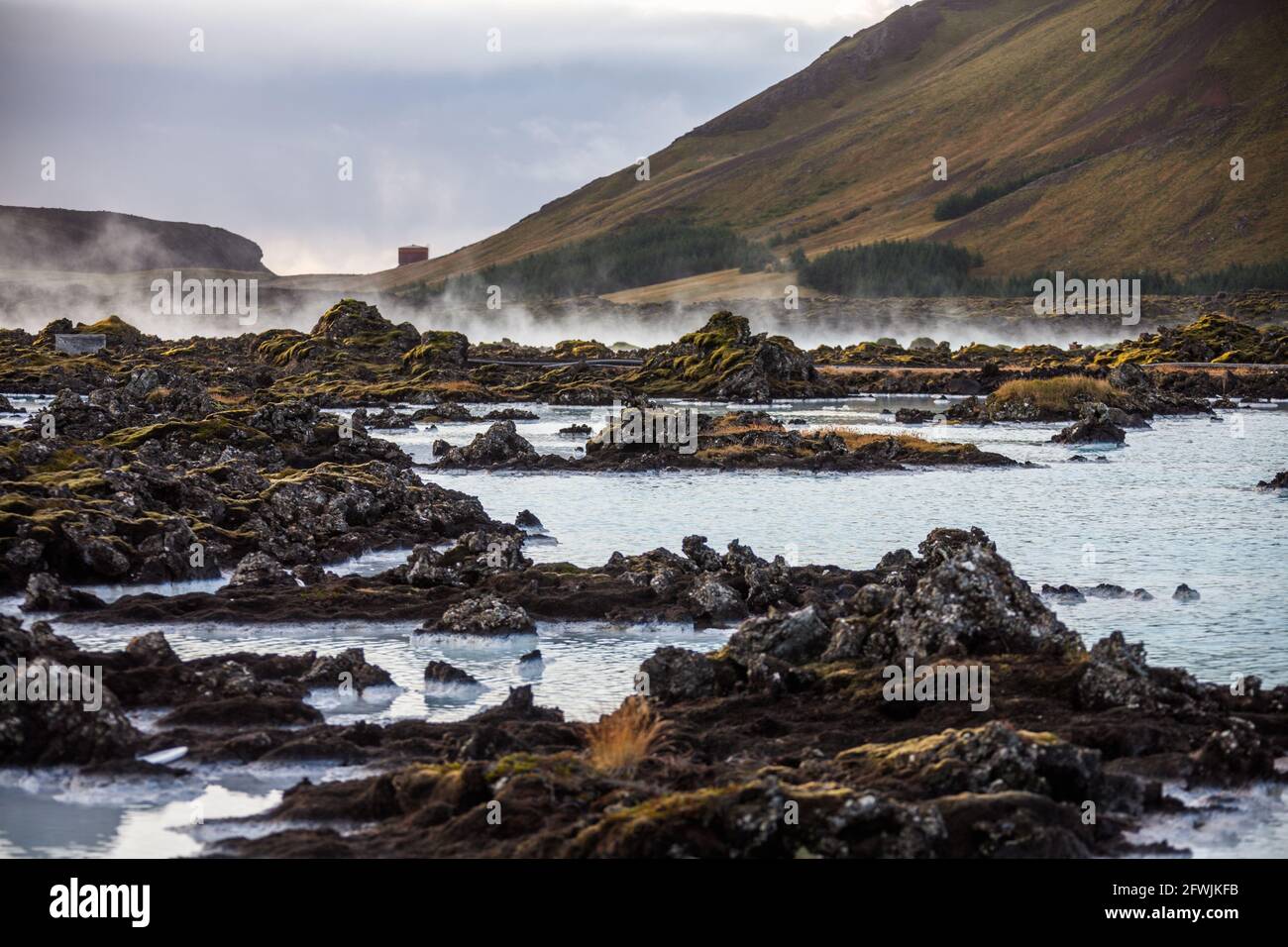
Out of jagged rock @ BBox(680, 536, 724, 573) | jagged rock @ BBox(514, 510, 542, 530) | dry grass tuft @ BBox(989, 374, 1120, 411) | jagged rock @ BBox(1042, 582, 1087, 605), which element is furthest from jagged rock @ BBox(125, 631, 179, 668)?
dry grass tuft @ BBox(989, 374, 1120, 411)

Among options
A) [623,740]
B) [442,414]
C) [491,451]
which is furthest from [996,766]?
[442,414]

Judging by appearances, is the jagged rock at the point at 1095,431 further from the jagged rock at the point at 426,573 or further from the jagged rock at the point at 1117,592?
the jagged rock at the point at 426,573

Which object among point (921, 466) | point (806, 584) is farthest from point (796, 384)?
point (806, 584)

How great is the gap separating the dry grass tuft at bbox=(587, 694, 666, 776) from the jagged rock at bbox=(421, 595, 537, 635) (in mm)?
6830

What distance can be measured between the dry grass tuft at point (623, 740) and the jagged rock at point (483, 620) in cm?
683

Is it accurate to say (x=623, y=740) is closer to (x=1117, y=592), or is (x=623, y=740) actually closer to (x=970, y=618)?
(x=970, y=618)

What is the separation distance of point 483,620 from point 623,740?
29.2ft

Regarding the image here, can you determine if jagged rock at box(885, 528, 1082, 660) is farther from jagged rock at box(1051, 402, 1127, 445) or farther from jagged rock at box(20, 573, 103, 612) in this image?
jagged rock at box(1051, 402, 1127, 445)

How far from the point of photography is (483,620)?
24.3 meters

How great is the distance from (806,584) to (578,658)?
664 centimetres

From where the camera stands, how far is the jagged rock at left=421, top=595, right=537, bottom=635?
2422 centimetres
